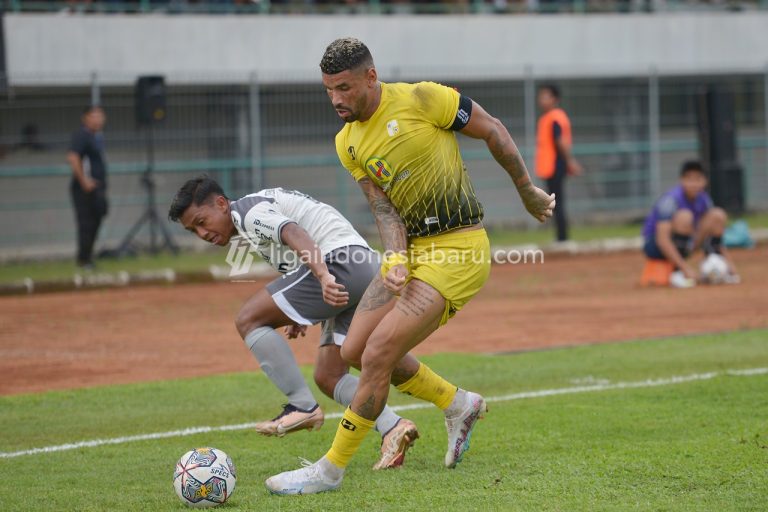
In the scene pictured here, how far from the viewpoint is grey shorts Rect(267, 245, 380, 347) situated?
7.33 meters

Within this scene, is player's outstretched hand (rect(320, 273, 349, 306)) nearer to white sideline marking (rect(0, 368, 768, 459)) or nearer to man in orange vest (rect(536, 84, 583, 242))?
white sideline marking (rect(0, 368, 768, 459))

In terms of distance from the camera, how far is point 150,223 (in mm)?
20969

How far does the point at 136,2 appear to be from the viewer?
76.0 ft

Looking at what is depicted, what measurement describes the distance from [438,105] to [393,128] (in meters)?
0.28

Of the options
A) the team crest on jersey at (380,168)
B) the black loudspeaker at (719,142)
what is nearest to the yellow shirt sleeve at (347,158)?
the team crest on jersey at (380,168)

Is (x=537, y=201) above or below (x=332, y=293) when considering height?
above

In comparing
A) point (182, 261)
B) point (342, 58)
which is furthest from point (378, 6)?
point (342, 58)

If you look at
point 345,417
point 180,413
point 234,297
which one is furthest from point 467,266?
point 234,297

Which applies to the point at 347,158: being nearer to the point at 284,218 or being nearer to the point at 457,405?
the point at 284,218

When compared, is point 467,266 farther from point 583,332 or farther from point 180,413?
point 583,332

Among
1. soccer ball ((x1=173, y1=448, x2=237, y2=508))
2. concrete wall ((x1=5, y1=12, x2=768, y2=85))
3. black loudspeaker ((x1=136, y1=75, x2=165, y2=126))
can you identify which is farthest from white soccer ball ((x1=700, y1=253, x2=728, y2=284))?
soccer ball ((x1=173, y1=448, x2=237, y2=508))

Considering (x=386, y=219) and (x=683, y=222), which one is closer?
(x=386, y=219)

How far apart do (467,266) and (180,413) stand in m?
3.12

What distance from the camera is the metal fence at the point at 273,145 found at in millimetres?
20594
